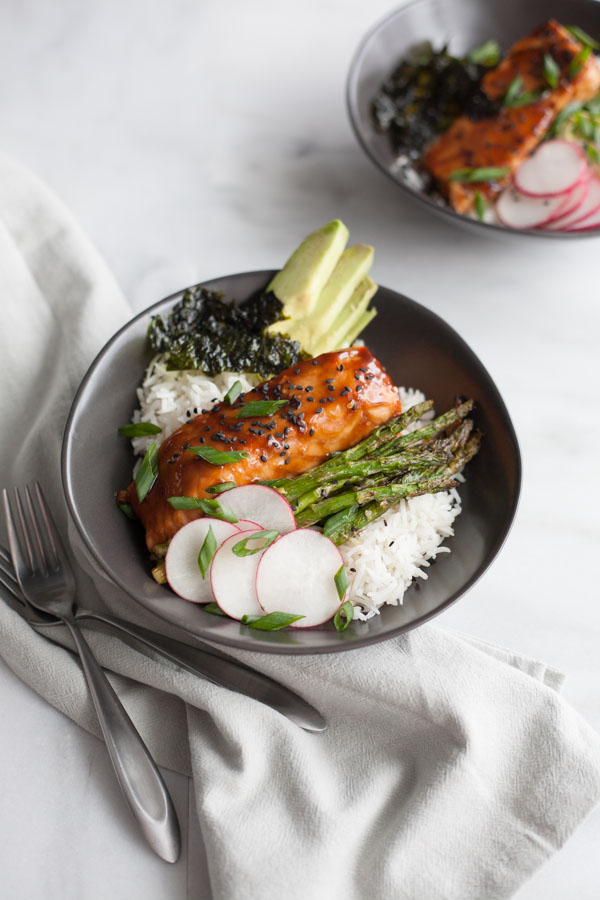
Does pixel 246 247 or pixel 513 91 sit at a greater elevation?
pixel 513 91

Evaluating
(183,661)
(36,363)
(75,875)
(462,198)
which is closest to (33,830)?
(75,875)

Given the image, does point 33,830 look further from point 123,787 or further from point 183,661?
point 183,661

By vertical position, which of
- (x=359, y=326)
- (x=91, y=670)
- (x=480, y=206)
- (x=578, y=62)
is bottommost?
(x=91, y=670)

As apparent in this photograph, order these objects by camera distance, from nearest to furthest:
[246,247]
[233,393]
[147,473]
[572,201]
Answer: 1. [147,473]
2. [233,393]
3. [572,201]
4. [246,247]

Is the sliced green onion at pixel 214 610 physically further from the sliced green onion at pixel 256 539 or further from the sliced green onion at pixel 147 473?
the sliced green onion at pixel 147 473

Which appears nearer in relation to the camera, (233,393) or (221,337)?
(233,393)

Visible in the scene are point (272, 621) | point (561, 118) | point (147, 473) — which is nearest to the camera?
point (272, 621)

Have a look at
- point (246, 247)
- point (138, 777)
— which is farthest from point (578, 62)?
point (138, 777)

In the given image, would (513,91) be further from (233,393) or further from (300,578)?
(300,578)
